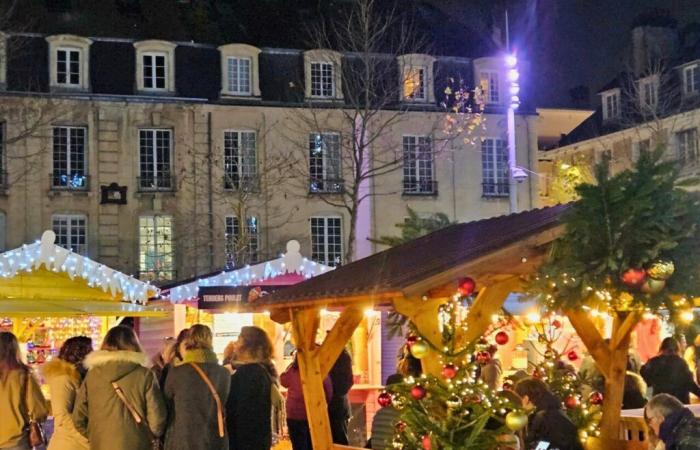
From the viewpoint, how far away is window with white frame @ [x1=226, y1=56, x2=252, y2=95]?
28.3 metres

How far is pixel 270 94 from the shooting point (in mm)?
28516

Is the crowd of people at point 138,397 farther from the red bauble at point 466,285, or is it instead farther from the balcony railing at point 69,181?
the balcony railing at point 69,181

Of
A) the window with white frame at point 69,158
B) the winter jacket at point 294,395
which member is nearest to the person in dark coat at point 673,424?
the winter jacket at point 294,395

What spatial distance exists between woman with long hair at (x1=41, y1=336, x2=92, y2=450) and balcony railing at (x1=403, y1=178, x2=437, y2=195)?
22453 millimetres

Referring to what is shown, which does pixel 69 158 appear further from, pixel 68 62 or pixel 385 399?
pixel 385 399

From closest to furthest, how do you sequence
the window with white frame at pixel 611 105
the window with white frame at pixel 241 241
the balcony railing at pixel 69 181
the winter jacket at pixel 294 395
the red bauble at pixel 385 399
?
the red bauble at pixel 385 399 < the winter jacket at pixel 294 395 < the window with white frame at pixel 241 241 < the balcony railing at pixel 69 181 < the window with white frame at pixel 611 105

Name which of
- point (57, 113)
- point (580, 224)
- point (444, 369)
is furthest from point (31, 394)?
point (57, 113)

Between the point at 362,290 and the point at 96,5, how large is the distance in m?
24.1

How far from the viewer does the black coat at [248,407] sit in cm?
723

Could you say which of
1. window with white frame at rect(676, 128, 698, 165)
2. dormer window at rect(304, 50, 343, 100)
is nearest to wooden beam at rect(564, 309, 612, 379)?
dormer window at rect(304, 50, 343, 100)

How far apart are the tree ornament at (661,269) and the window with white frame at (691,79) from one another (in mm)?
25937

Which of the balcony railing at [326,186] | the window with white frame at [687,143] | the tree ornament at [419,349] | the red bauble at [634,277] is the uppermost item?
the window with white frame at [687,143]

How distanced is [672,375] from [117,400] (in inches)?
274

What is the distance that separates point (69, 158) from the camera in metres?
27.0
